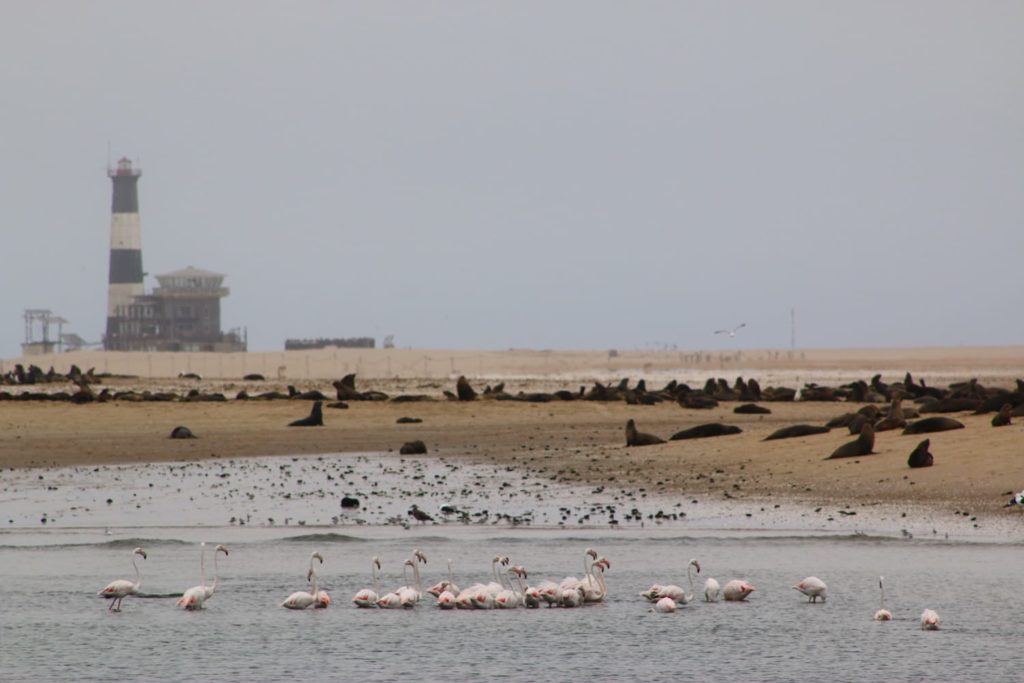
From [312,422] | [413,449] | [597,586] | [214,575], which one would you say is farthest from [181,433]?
[597,586]

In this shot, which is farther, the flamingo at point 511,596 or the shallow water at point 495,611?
the flamingo at point 511,596

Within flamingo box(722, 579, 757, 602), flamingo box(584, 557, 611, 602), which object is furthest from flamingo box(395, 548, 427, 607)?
flamingo box(722, 579, 757, 602)

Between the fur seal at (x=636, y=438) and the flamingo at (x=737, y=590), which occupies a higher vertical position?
the fur seal at (x=636, y=438)

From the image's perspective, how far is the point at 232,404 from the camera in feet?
133

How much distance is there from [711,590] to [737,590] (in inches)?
8.9

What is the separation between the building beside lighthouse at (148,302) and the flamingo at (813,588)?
4213 inches

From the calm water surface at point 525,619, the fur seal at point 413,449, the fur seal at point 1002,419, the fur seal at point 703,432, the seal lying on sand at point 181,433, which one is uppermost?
the fur seal at point 1002,419

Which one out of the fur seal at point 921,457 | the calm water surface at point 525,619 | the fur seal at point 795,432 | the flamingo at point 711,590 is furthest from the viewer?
the fur seal at point 795,432

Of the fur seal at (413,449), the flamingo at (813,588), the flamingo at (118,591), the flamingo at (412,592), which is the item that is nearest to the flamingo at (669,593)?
the flamingo at (813,588)

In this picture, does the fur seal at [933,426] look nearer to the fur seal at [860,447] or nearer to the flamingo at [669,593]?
the fur seal at [860,447]

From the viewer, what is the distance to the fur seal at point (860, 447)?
2339 centimetres

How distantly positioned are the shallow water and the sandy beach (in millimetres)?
→ 1887

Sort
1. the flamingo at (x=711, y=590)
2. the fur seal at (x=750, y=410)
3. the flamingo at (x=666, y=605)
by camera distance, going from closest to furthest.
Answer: the flamingo at (x=666, y=605) < the flamingo at (x=711, y=590) < the fur seal at (x=750, y=410)

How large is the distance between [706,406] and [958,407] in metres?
12.0
